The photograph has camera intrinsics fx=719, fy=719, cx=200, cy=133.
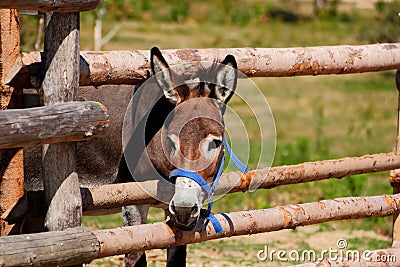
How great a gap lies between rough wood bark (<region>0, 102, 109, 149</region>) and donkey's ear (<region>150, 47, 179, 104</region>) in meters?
0.55

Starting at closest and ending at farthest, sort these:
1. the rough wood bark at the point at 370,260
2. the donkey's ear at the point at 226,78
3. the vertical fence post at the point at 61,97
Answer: the vertical fence post at the point at 61,97 → the donkey's ear at the point at 226,78 → the rough wood bark at the point at 370,260

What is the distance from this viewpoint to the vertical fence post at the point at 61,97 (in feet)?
10.8

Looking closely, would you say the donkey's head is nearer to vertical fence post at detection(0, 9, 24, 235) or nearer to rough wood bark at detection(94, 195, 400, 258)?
rough wood bark at detection(94, 195, 400, 258)

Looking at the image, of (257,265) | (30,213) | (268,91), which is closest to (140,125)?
(30,213)

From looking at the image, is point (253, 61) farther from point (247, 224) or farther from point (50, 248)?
point (50, 248)

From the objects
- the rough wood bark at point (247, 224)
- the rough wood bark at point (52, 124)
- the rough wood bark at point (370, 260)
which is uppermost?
the rough wood bark at point (52, 124)

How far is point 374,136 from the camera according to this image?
12.1 metres

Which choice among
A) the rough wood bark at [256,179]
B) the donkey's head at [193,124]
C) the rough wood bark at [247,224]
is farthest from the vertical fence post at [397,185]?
the donkey's head at [193,124]

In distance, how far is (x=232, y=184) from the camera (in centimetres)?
440

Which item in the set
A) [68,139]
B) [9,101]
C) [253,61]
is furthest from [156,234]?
[253,61]

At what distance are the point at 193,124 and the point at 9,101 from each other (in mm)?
968

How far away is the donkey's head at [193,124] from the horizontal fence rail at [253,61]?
0.38 feet

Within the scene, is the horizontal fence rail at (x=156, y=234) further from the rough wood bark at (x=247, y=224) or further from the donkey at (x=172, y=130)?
the donkey at (x=172, y=130)

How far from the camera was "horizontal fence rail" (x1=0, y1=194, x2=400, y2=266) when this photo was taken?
3.19 metres
